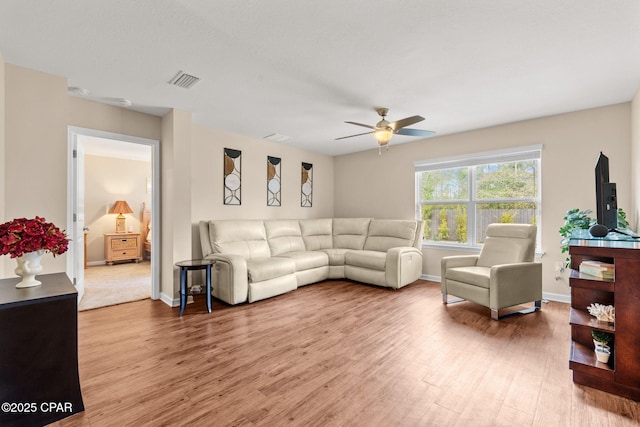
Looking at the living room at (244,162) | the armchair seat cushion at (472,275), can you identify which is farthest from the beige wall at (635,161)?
the armchair seat cushion at (472,275)

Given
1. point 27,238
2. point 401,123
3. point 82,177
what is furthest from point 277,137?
point 27,238

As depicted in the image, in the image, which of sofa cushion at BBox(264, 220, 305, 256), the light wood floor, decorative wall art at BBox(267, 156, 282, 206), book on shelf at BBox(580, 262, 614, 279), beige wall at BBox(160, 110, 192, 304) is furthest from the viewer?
decorative wall art at BBox(267, 156, 282, 206)

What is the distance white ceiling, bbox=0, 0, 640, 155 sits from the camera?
1844 mm

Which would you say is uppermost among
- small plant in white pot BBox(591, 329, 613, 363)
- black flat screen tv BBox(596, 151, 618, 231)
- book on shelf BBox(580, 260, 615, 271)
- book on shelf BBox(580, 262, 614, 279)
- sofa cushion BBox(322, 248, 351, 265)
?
black flat screen tv BBox(596, 151, 618, 231)

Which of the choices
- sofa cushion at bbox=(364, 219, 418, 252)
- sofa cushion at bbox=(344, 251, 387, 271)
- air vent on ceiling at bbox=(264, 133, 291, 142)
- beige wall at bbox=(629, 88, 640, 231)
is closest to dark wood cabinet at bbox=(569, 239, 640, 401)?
beige wall at bbox=(629, 88, 640, 231)

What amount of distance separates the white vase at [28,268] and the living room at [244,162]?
3.72 feet

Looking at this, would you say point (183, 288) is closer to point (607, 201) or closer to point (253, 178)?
point (253, 178)

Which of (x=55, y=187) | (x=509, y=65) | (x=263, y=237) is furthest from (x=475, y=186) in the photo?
(x=55, y=187)

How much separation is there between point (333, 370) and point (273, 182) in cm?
376

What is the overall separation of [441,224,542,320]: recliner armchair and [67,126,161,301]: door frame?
3795 mm

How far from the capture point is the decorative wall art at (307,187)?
5906mm

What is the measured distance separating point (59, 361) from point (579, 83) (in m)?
4.75

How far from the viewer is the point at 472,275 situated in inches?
134

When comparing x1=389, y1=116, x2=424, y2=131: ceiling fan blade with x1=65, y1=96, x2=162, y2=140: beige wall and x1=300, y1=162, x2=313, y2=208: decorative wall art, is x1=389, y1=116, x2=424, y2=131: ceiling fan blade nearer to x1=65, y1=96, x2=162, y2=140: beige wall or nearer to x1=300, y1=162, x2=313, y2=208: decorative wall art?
x1=300, y1=162, x2=313, y2=208: decorative wall art
